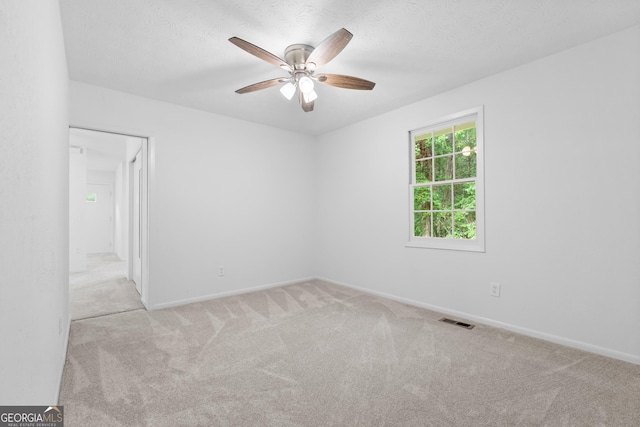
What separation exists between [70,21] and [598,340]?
483 cm

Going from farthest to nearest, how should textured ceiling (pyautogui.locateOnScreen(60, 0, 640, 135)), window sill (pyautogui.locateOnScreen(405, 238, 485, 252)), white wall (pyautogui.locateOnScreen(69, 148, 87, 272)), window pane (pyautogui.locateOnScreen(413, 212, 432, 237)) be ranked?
white wall (pyautogui.locateOnScreen(69, 148, 87, 272)) → window pane (pyautogui.locateOnScreen(413, 212, 432, 237)) → window sill (pyautogui.locateOnScreen(405, 238, 485, 252)) → textured ceiling (pyautogui.locateOnScreen(60, 0, 640, 135))

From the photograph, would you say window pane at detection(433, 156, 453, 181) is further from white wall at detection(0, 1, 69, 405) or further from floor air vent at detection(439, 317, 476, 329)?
white wall at detection(0, 1, 69, 405)

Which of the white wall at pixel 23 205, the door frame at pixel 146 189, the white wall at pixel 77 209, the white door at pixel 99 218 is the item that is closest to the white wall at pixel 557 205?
the door frame at pixel 146 189

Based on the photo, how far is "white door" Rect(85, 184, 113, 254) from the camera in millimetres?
8883

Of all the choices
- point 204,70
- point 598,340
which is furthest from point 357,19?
point 598,340

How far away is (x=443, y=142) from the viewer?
3641mm

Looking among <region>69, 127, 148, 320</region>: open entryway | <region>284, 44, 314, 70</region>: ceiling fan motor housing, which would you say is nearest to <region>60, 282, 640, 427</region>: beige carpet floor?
<region>69, 127, 148, 320</region>: open entryway

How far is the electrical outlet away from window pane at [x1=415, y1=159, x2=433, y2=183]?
1.40 m

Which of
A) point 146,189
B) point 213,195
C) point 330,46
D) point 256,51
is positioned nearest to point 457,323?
point 330,46

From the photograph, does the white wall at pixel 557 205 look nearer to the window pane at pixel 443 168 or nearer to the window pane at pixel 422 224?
the window pane at pixel 422 224

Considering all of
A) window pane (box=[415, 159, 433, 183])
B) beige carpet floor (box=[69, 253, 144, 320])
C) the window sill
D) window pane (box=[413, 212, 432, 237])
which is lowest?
beige carpet floor (box=[69, 253, 144, 320])

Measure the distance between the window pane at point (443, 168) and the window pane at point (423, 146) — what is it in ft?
0.53

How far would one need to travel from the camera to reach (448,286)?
345 cm

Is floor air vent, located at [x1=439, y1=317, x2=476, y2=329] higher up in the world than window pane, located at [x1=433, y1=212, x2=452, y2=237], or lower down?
lower down
